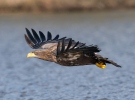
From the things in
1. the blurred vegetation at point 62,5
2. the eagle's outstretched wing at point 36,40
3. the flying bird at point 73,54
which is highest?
the blurred vegetation at point 62,5

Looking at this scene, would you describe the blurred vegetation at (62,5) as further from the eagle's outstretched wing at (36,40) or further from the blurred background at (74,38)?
the eagle's outstretched wing at (36,40)

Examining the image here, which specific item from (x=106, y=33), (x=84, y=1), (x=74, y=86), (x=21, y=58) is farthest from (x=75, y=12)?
(x=74, y=86)

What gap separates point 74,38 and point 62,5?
6457 mm

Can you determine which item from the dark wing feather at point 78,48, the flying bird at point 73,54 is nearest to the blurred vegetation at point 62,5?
the flying bird at point 73,54

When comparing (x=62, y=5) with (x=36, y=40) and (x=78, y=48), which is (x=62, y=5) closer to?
(x=36, y=40)

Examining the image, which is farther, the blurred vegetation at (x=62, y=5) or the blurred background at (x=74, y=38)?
the blurred vegetation at (x=62, y=5)

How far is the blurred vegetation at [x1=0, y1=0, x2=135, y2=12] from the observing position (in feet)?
76.5

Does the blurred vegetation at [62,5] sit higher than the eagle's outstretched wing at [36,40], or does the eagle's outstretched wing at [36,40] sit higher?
the blurred vegetation at [62,5]

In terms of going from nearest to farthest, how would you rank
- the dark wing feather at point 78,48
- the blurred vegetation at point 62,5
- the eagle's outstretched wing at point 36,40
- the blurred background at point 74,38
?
1. the dark wing feather at point 78,48
2. the eagle's outstretched wing at point 36,40
3. the blurred background at point 74,38
4. the blurred vegetation at point 62,5

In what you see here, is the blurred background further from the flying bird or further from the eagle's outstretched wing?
the flying bird

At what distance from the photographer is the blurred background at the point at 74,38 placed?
31.3 ft

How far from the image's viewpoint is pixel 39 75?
11484mm

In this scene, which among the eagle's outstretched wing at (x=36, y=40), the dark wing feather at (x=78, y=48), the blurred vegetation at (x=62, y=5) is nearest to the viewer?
the dark wing feather at (x=78, y=48)

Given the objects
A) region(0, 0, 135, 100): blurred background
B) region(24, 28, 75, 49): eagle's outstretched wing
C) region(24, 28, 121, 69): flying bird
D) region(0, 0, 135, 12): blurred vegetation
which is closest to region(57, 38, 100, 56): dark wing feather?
region(24, 28, 121, 69): flying bird
